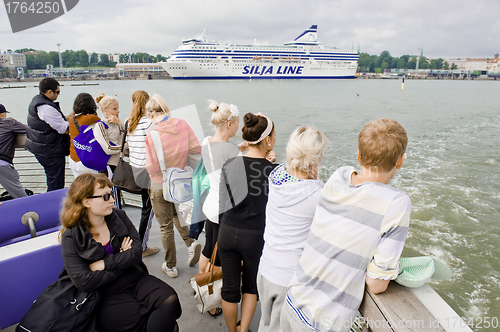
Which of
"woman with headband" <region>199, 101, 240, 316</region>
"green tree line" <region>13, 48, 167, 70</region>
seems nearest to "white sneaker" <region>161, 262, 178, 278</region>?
"woman with headband" <region>199, 101, 240, 316</region>

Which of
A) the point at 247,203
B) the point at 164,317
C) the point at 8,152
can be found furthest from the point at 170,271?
the point at 8,152

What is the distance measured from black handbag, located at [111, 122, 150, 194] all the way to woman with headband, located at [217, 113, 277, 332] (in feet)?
3.50

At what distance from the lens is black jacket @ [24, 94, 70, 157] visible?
3.15m

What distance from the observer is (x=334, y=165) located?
8.81 meters

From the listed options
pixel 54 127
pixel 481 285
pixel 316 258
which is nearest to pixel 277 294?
pixel 316 258

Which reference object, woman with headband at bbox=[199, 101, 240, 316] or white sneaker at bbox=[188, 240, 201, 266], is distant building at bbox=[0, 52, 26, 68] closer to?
white sneaker at bbox=[188, 240, 201, 266]

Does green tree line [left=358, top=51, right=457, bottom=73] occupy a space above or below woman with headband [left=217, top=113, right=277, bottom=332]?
above

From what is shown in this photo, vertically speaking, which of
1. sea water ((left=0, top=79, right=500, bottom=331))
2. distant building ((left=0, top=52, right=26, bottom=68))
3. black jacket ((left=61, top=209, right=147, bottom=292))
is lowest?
sea water ((left=0, top=79, right=500, bottom=331))

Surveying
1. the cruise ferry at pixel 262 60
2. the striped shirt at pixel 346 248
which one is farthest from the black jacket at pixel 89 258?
the cruise ferry at pixel 262 60

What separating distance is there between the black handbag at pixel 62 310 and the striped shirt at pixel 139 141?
3.52ft

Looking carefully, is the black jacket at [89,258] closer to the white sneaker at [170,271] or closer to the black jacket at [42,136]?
the white sneaker at [170,271]

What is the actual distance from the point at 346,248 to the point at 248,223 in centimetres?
68

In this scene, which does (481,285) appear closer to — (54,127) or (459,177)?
(459,177)

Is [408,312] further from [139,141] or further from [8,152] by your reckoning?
[8,152]
